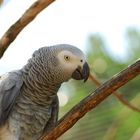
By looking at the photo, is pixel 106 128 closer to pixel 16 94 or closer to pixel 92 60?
pixel 92 60

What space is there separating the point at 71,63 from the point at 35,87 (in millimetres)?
236

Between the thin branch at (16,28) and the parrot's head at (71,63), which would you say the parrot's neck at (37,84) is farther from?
the thin branch at (16,28)

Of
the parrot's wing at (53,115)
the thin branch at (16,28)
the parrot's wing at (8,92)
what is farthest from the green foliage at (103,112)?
the thin branch at (16,28)

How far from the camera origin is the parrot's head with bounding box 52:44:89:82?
8.47ft

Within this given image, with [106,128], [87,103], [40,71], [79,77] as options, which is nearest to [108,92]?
[87,103]

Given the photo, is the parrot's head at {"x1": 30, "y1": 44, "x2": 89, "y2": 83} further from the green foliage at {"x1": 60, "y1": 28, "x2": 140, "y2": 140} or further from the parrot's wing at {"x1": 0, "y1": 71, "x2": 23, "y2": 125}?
the green foliage at {"x1": 60, "y1": 28, "x2": 140, "y2": 140}

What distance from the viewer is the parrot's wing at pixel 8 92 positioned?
2592 millimetres

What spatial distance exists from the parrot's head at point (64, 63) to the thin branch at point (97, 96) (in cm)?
37

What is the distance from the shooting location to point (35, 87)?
266 centimetres

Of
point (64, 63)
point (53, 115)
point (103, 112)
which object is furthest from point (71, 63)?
point (103, 112)

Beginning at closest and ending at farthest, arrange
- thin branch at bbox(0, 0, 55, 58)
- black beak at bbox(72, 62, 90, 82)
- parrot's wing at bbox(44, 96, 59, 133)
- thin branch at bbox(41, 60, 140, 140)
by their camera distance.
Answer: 1. thin branch at bbox(41, 60, 140, 140)
2. thin branch at bbox(0, 0, 55, 58)
3. black beak at bbox(72, 62, 90, 82)
4. parrot's wing at bbox(44, 96, 59, 133)

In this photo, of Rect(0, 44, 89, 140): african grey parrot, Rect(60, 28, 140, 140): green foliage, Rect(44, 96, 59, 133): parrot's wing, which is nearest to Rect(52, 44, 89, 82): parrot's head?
Rect(0, 44, 89, 140): african grey parrot

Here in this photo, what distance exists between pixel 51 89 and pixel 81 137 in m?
1.54

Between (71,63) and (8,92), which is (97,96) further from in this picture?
(8,92)
